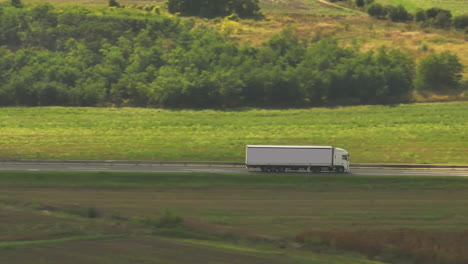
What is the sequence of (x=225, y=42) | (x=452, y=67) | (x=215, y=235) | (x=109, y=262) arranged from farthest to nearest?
(x=225, y=42)
(x=452, y=67)
(x=215, y=235)
(x=109, y=262)

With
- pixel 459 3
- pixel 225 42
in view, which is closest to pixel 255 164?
pixel 225 42

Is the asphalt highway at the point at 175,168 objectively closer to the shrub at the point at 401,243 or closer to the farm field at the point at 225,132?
Answer: the farm field at the point at 225,132

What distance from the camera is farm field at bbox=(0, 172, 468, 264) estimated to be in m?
27.5

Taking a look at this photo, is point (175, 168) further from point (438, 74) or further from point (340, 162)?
point (438, 74)

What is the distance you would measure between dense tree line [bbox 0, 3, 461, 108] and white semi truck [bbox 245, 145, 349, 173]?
3152 centimetres

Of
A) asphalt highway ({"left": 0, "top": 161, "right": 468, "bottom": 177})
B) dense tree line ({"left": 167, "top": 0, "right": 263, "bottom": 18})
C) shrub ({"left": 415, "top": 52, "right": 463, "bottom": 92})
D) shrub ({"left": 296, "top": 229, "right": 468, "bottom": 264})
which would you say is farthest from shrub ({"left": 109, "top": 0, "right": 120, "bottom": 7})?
shrub ({"left": 296, "top": 229, "right": 468, "bottom": 264})

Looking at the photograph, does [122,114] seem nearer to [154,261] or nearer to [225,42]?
[225,42]

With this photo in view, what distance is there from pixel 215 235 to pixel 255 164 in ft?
72.2

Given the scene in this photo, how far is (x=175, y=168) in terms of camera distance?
5291 centimetres

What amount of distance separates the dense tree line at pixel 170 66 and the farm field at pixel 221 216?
38130mm

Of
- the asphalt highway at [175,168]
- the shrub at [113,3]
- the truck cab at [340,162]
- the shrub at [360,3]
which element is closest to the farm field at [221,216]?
the asphalt highway at [175,168]

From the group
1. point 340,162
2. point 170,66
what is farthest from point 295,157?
point 170,66

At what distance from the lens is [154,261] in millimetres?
25594

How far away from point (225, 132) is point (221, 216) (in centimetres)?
3752
